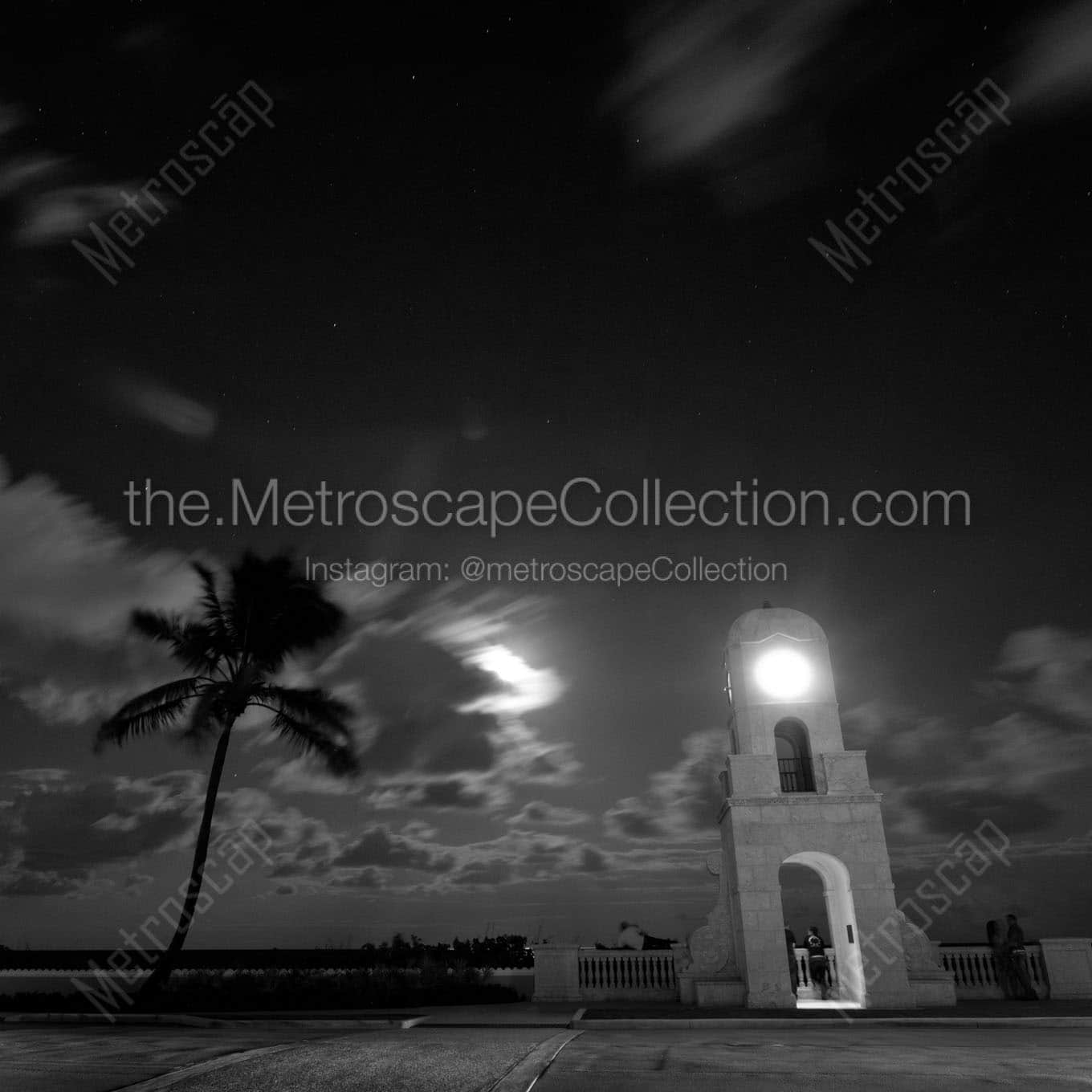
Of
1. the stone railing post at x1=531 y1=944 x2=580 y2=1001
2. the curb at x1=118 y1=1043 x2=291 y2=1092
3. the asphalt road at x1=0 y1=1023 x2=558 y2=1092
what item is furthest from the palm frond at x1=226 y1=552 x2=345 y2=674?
the curb at x1=118 y1=1043 x2=291 y2=1092

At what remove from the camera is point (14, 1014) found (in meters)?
19.3

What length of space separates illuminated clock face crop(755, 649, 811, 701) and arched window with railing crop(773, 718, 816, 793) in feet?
2.55

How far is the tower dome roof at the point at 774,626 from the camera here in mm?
23422

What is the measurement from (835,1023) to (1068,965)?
863 centimetres

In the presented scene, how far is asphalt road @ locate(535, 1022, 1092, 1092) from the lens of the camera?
25.5 feet

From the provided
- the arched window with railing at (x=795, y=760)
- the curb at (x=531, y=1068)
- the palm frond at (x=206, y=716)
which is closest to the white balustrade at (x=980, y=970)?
the arched window with railing at (x=795, y=760)

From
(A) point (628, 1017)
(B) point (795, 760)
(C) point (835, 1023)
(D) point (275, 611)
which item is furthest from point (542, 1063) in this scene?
(D) point (275, 611)

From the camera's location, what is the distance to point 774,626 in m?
23.5

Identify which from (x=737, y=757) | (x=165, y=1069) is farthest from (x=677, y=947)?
(x=165, y=1069)

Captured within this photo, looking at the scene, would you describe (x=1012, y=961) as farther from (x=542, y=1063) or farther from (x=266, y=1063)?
(x=266, y=1063)

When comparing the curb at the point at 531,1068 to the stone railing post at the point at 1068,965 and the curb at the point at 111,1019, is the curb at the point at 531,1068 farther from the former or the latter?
the stone railing post at the point at 1068,965

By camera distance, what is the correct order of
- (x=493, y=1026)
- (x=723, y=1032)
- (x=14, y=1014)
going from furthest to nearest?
(x=14, y=1014) → (x=493, y=1026) → (x=723, y=1032)

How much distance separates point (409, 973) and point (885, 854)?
1455 centimetres

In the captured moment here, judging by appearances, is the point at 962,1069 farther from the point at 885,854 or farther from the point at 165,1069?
the point at 885,854
